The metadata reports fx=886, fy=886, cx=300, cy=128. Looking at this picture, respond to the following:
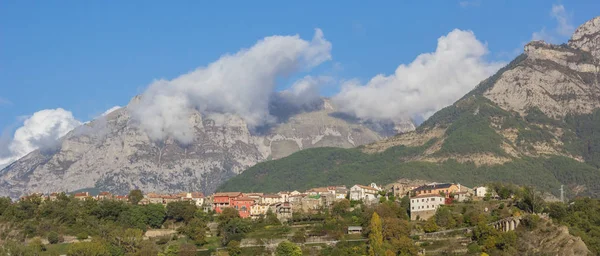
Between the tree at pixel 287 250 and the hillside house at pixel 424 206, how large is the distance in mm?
20532

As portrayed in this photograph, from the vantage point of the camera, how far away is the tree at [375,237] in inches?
4060

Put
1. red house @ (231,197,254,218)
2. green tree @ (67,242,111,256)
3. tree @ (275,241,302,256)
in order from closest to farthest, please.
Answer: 1. tree @ (275,241,302,256)
2. green tree @ (67,242,111,256)
3. red house @ (231,197,254,218)

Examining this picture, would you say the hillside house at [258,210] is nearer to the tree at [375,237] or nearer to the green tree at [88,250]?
the tree at [375,237]

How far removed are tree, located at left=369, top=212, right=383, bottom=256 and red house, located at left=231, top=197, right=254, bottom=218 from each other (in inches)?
1226

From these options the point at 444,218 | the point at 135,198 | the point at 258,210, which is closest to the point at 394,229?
the point at 444,218

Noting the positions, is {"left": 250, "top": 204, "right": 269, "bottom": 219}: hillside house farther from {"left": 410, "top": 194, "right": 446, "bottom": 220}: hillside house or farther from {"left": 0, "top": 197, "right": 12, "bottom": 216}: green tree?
{"left": 0, "top": 197, "right": 12, "bottom": 216}: green tree

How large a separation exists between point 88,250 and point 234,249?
1789 centimetres

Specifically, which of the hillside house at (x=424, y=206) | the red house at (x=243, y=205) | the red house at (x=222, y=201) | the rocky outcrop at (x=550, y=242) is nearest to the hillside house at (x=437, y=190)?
the hillside house at (x=424, y=206)

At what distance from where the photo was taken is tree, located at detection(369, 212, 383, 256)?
103125 mm

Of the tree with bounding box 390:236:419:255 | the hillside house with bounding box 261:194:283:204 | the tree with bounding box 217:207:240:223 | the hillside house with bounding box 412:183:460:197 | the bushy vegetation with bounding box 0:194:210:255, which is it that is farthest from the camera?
the hillside house with bounding box 261:194:283:204

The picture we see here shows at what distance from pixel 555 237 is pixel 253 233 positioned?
39952mm

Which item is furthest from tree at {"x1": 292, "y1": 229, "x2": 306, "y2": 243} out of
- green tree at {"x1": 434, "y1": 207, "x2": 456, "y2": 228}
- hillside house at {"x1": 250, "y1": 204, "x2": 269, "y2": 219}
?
hillside house at {"x1": 250, "y1": 204, "x2": 269, "y2": 219}

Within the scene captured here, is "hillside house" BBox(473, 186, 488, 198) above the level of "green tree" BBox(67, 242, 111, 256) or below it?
above

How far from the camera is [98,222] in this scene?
125000mm
